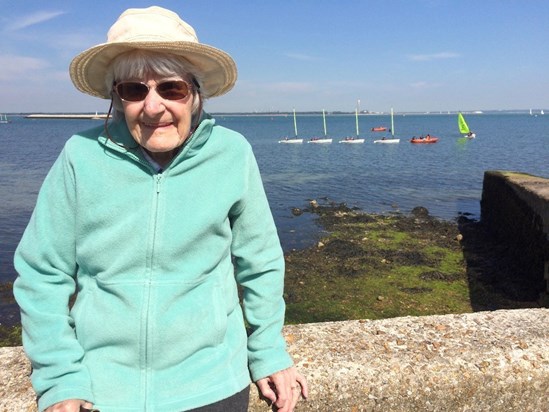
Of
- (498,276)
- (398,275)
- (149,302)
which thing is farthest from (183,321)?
(498,276)

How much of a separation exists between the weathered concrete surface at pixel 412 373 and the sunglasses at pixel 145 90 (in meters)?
1.34

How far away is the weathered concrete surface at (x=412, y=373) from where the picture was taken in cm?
219

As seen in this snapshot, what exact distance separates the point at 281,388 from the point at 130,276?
82cm

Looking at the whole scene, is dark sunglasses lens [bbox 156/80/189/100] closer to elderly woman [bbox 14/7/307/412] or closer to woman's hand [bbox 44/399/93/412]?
elderly woman [bbox 14/7/307/412]

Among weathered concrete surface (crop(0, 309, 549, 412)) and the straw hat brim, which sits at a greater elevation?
the straw hat brim

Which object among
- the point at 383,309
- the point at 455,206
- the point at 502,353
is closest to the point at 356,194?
the point at 455,206

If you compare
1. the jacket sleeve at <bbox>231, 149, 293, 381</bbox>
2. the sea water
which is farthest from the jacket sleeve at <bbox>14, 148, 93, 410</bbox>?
the sea water

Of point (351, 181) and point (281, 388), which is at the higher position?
point (281, 388)

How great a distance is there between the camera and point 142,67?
180cm

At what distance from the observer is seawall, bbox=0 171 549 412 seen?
7.20 ft

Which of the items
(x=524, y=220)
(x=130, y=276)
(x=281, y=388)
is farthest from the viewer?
(x=524, y=220)

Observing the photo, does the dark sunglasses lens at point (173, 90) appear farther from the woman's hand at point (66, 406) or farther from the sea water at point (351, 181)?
the sea water at point (351, 181)

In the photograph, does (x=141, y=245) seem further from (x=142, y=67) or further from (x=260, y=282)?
(x=142, y=67)

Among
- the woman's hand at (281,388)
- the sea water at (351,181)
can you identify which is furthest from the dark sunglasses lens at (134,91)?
the sea water at (351,181)
